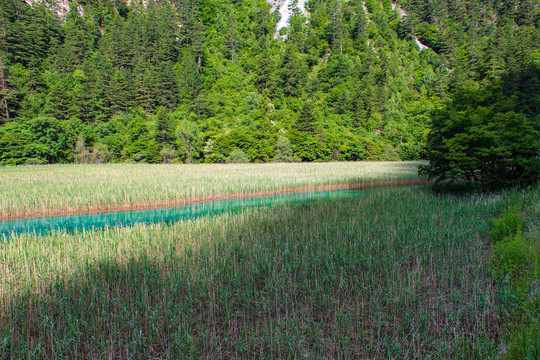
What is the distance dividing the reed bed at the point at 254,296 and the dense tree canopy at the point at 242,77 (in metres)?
35.4

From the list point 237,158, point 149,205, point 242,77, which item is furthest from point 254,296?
point 242,77

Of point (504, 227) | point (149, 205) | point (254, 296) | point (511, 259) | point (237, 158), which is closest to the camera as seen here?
point (254, 296)

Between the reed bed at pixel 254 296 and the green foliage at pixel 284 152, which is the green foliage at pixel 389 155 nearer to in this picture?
the green foliage at pixel 284 152

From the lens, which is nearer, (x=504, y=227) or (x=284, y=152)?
(x=504, y=227)

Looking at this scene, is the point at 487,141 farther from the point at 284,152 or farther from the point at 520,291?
the point at 284,152

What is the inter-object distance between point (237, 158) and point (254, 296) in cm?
4431

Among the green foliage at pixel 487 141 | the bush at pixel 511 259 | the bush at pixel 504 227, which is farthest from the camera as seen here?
the green foliage at pixel 487 141

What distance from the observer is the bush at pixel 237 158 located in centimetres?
4795

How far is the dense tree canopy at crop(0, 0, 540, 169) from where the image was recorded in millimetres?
52312

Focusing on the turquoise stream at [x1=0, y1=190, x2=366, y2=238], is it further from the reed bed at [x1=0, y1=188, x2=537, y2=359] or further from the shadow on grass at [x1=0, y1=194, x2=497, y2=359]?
the shadow on grass at [x1=0, y1=194, x2=497, y2=359]

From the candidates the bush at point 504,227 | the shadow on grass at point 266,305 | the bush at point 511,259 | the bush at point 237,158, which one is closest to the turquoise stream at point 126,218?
the shadow on grass at point 266,305

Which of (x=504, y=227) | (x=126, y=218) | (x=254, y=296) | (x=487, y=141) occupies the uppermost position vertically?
(x=487, y=141)

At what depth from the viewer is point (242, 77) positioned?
82.9 m

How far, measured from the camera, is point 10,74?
56.1 metres
